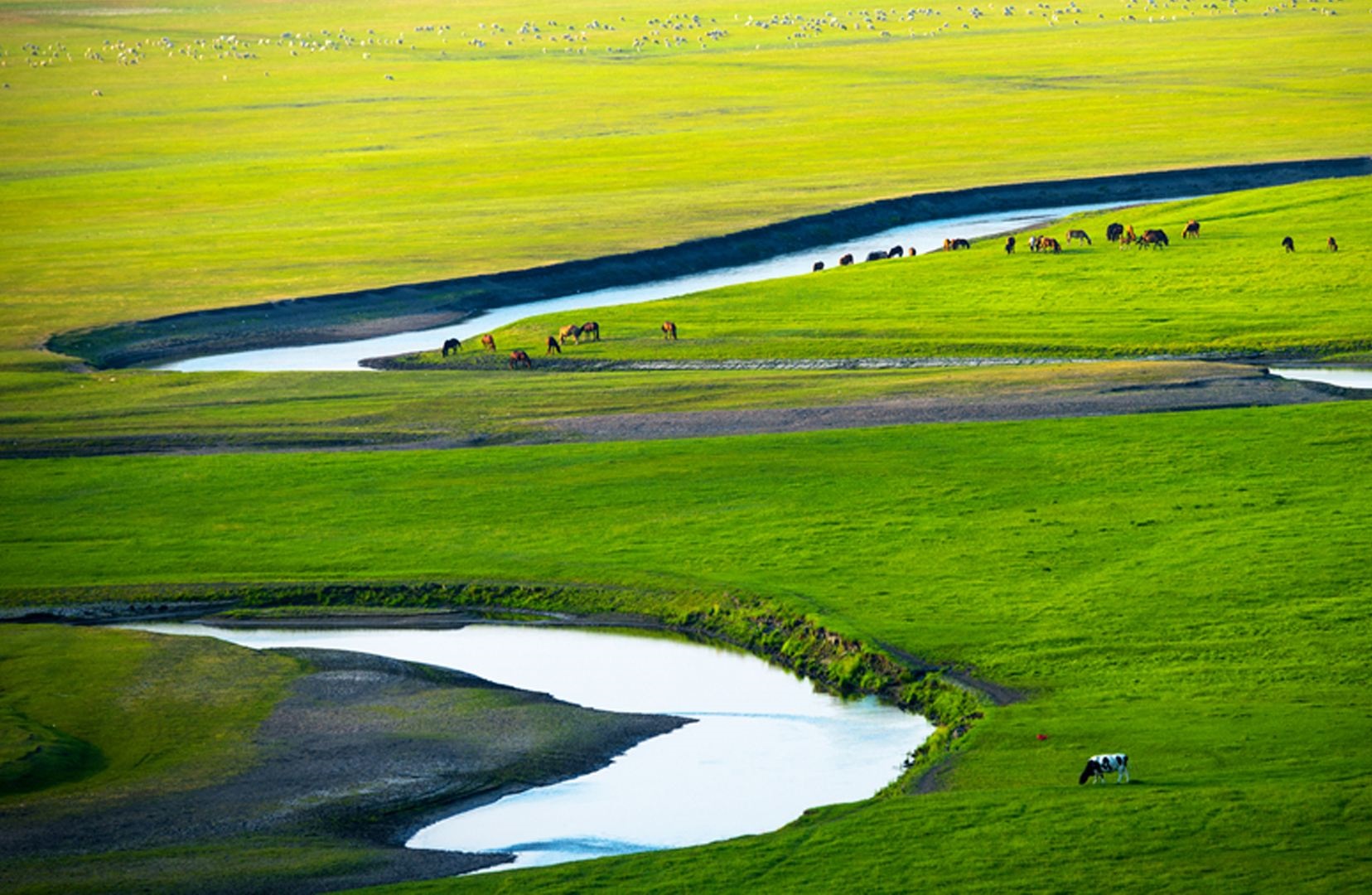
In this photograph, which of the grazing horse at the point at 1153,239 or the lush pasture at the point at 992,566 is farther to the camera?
the grazing horse at the point at 1153,239

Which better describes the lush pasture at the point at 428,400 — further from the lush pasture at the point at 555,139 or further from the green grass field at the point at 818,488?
the lush pasture at the point at 555,139

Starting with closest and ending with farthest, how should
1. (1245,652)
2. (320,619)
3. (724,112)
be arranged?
(1245,652) < (320,619) < (724,112)

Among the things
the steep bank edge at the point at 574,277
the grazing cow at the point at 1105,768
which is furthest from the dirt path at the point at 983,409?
the grazing cow at the point at 1105,768

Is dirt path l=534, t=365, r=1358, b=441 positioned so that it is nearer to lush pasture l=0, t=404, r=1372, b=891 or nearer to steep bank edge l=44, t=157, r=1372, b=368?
lush pasture l=0, t=404, r=1372, b=891

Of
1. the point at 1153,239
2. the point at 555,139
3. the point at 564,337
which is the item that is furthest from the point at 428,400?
the point at 555,139

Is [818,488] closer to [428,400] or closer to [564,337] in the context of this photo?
[428,400]

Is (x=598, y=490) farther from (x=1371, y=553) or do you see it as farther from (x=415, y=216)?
(x=415, y=216)

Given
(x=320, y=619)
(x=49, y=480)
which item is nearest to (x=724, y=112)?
(x=49, y=480)
